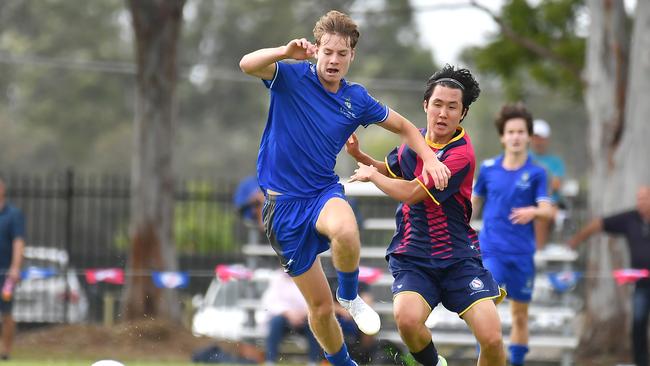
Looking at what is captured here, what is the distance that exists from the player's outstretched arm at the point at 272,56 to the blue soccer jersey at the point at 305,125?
0.13 meters

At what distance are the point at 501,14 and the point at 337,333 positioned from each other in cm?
1209

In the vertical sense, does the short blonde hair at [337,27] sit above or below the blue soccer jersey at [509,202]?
above

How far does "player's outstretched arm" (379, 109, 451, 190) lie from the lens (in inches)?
279

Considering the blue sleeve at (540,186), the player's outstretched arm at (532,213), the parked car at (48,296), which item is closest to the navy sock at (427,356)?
the player's outstretched arm at (532,213)

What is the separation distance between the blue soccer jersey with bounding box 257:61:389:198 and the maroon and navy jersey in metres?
0.46

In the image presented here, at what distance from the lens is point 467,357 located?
14.8m

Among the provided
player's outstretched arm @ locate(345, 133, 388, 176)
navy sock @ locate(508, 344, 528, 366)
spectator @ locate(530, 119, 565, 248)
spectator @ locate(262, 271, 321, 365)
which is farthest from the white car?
player's outstretched arm @ locate(345, 133, 388, 176)

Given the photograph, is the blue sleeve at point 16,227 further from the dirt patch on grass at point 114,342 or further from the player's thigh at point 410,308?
the player's thigh at point 410,308

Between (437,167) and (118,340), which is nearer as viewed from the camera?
(437,167)

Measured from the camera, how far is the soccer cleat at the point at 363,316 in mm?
7535

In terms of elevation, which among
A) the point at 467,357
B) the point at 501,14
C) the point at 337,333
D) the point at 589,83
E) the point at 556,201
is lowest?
the point at 467,357

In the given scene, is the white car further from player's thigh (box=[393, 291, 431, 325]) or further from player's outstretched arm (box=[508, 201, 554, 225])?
player's thigh (box=[393, 291, 431, 325])

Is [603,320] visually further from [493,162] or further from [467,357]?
[493,162]

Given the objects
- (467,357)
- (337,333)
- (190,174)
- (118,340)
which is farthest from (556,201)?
(190,174)
